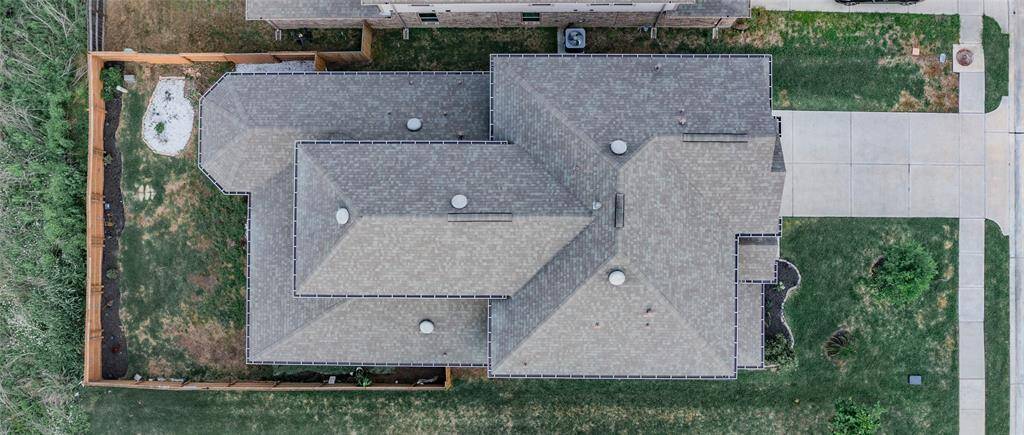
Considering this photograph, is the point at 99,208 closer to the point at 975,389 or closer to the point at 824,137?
the point at 824,137

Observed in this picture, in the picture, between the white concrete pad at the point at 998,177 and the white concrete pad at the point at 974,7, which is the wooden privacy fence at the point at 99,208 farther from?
the white concrete pad at the point at 974,7

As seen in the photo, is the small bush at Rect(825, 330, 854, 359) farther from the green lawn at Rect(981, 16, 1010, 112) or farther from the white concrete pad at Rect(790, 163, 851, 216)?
the green lawn at Rect(981, 16, 1010, 112)

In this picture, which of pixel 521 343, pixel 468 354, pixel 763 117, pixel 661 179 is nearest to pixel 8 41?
pixel 468 354

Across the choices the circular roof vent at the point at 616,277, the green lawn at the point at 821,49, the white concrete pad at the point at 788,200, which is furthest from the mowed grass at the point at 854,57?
the circular roof vent at the point at 616,277

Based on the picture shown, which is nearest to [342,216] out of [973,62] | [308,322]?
[308,322]

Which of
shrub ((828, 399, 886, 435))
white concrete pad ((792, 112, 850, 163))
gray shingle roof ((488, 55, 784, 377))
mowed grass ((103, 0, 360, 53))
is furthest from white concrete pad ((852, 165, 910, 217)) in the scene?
mowed grass ((103, 0, 360, 53))

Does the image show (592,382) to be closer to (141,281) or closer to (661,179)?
(661,179)
